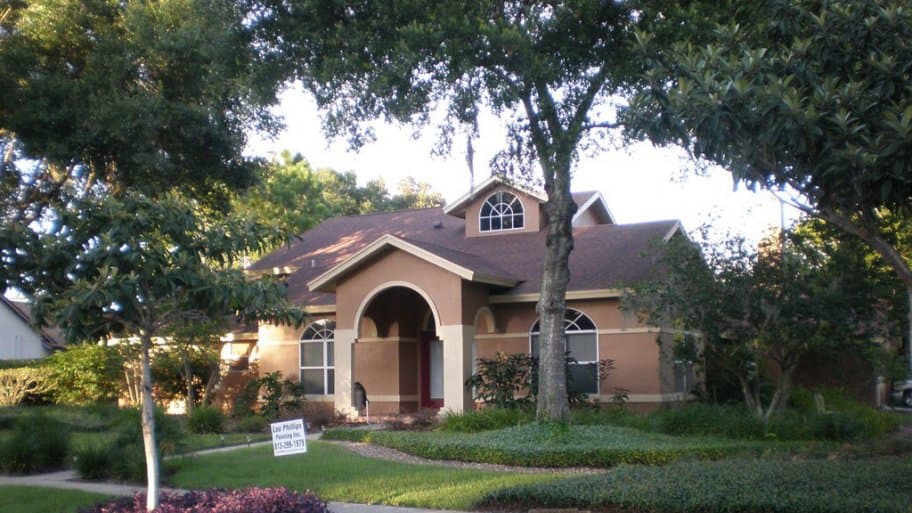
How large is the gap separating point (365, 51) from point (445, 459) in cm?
761

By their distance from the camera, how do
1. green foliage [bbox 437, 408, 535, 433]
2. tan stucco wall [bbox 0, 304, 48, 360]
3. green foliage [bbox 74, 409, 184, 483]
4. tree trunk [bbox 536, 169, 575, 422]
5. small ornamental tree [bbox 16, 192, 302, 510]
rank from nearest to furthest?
small ornamental tree [bbox 16, 192, 302, 510] → green foliage [bbox 74, 409, 184, 483] → tree trunk [bbox 536, 169, 575, 422] → green foliage [bbox 437, 408, 535, 433] → tan stucco wall [bbox 0, 304, 48, 360]

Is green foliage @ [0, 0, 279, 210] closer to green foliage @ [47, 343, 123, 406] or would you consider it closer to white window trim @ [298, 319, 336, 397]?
white window trim @ [298, 319, 336, 397]

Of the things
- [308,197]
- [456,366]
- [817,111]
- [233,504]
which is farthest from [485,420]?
[308,197]

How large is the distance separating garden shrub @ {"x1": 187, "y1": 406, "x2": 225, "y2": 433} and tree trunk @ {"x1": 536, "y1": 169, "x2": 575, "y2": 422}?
7.89m

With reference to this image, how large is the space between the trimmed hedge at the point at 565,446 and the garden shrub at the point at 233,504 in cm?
632

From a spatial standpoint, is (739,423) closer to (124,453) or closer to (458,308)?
(458,308)

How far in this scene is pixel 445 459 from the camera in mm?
16391

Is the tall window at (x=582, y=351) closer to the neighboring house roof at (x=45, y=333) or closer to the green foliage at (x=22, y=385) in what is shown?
the green foliage at (x=22, y=385)

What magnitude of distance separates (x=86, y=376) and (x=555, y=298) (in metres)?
16.0

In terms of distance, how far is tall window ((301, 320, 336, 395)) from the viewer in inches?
1045

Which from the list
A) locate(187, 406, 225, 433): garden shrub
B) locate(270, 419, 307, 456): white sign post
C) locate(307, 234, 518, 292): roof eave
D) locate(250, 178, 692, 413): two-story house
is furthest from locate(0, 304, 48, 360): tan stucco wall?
locate(270, 419, 307, 456): white sign post

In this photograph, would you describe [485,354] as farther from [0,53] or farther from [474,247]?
[0,53]

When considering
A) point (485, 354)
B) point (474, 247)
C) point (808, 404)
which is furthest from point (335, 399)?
point (808, 404)

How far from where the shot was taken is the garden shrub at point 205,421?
71.0 ft
